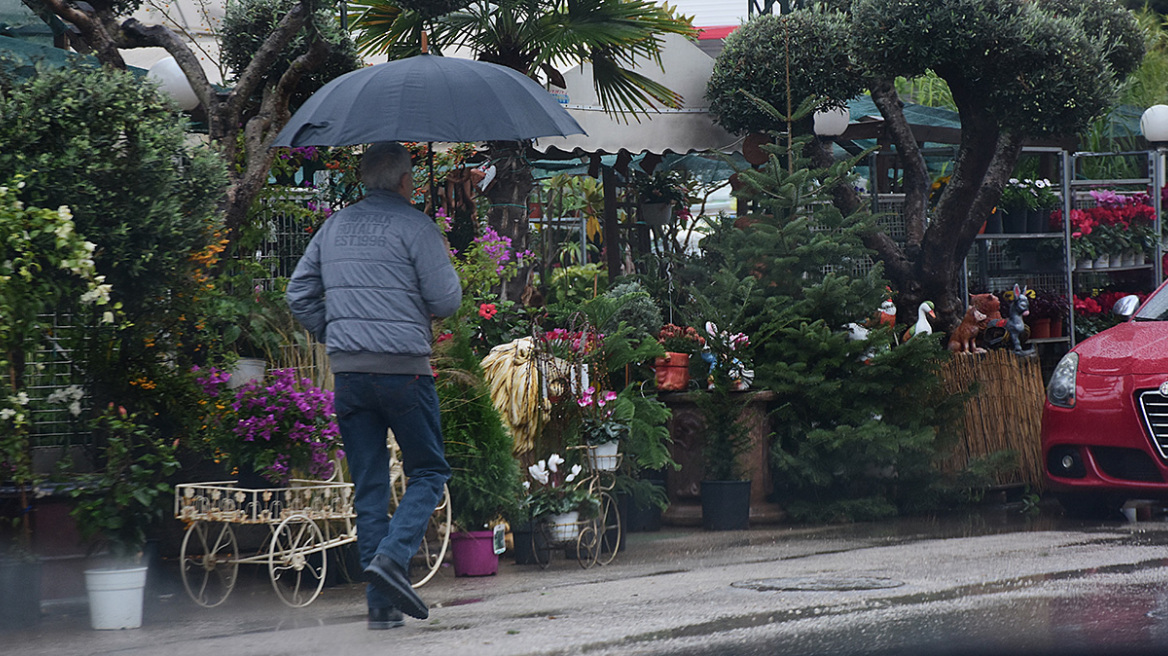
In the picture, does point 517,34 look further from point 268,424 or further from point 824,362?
point 268,424

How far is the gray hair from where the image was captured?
6055mm

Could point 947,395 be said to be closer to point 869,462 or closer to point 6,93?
point 869,462

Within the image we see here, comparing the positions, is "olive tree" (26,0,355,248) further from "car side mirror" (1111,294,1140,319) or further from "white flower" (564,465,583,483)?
"car side mirror" (1111,294,1140,319)

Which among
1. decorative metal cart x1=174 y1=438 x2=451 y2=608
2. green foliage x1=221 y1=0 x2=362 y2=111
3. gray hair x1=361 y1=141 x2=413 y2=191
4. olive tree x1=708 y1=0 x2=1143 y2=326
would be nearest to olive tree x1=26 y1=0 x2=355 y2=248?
green foliage x1=221 y1=0 x2=362 y2=111

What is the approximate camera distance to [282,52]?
26.2 ft

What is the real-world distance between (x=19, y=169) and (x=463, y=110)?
196 centimetres

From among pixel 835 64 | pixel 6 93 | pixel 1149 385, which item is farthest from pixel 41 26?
pixel 1149 385

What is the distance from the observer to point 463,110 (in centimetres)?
623

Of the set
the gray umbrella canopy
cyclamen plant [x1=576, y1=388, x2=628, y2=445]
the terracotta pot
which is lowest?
cyclamen plant [x1=576, y1=388, x2=628, y2=445]

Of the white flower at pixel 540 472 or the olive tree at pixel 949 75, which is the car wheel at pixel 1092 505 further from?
the white flower at pixel 540 472

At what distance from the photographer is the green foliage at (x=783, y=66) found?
1098 cm

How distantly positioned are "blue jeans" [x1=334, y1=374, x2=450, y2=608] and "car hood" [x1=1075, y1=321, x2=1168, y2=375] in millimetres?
4856

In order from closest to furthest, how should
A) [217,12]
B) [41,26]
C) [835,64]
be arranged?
[41,26] < [835,64] < [217,12]

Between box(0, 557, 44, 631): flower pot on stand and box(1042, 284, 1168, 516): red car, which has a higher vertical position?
box(1042, 284, 1168, 516): red car
